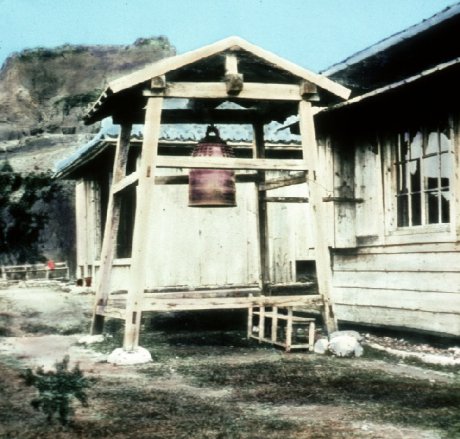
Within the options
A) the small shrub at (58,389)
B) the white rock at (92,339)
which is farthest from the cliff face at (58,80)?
the small shrub at (58,389)

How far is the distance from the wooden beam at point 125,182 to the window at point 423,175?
11.2ft

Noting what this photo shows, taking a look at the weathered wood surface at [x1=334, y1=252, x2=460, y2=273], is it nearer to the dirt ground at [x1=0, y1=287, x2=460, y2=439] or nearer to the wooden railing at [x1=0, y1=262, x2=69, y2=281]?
the dirt ground at [x1=0, y1=287, x2=460, y2=439]

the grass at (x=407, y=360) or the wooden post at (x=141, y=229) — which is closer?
the grass at (x=407, y=360)

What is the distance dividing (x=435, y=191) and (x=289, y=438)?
4.75 m

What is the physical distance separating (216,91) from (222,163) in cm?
83

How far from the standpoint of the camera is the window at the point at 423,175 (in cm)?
779

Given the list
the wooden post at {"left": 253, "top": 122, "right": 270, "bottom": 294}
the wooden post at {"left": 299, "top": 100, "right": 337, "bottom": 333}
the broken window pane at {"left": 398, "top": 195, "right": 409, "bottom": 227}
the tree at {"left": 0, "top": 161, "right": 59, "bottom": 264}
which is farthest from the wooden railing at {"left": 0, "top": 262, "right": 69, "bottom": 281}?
the wooden post at {"left": 299, "top": 100, "right": 337, "bottom": 333}

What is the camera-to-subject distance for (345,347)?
24.2 feet

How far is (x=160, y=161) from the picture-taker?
727cm

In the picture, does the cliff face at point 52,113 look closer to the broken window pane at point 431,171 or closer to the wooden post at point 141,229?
the wooden post at point 141,229

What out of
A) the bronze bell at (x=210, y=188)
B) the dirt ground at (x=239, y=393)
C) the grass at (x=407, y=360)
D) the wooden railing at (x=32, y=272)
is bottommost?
the dirt ground at (x=239, y=393)

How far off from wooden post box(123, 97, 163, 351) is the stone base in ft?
0.21

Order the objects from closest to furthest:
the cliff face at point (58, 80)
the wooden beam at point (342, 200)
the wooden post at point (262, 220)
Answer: the wooden beam at point (342, 200)
the wooden post at point (262, 220)
the cliff face at point (58, 80)

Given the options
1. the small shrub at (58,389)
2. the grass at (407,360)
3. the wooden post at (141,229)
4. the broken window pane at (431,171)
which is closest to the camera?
the small shrub at (58,389)
